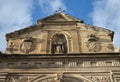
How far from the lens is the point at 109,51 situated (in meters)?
17.7

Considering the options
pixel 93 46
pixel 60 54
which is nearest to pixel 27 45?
pixel 60 54

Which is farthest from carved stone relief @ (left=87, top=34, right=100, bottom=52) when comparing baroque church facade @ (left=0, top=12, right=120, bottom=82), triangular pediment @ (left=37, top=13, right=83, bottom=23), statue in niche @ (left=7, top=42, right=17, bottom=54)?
statue in niche @ (left=7, top=42, right=17, bottom=54)

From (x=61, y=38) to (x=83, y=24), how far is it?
1.74m

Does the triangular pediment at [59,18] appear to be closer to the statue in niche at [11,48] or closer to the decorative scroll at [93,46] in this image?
the decorative scroll at [93,46]

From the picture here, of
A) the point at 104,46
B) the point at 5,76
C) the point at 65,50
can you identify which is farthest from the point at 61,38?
the point at 5,76

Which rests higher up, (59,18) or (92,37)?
(59,18)

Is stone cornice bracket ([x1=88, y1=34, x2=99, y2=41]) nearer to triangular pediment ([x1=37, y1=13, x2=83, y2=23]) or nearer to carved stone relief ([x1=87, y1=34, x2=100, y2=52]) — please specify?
carved stone relief ([x1=87, y1=34, x2=100, y2=52])

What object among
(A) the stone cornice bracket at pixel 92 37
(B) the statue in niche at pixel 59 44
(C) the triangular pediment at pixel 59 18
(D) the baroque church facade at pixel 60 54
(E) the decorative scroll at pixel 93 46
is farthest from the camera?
(C) the triangular pediment at pixel 59 18

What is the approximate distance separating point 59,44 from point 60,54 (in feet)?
5.64

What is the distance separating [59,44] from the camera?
1892cm

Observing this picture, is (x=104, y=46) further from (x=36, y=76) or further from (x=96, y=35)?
(x=36, y=76)

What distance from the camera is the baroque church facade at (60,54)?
1634 cm

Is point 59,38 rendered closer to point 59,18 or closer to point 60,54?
point 59,18

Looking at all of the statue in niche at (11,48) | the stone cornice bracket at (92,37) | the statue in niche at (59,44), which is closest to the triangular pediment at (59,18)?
the statue in niche at (59,44)
